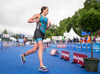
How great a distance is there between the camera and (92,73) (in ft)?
11.5

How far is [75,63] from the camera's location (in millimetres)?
5348

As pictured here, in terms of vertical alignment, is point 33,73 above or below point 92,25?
below

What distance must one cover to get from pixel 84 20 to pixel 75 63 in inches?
93.3

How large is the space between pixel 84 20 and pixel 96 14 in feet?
1.54

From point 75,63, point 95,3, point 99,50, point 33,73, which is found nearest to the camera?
point 33,73

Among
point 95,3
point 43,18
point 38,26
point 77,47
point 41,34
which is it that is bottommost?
point 77,47

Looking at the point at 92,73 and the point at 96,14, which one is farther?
the point at 96,14

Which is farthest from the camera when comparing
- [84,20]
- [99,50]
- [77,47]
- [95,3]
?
[95,3]

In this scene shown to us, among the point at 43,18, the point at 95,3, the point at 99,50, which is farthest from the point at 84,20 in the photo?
the point at 95,3

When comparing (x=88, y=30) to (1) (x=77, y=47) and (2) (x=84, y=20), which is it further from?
(1) (x=77, y=47)

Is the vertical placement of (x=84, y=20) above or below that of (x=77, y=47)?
above

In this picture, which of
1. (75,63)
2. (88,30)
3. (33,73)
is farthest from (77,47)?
(33,73)

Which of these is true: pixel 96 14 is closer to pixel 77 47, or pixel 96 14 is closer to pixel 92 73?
pixel 92 73

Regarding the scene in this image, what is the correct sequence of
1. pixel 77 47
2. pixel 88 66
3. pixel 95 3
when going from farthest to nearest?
1. pixel 95 3
2. pixel 77 47
3. pixel 88 66
